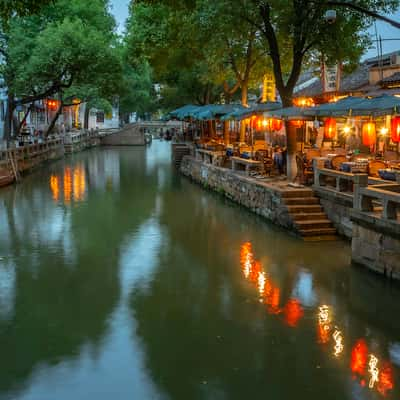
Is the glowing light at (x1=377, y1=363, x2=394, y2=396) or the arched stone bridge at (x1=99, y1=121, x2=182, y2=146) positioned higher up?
the arched stone bridge at (x1=99, y1=121, x2=182, y2=146)

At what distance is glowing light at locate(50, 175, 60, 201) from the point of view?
22067 mm

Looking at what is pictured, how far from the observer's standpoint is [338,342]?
8.07 m

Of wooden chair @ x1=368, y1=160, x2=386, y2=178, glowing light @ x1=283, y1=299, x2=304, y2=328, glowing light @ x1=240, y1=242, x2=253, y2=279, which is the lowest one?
glowing light @ x1=283, y1=299, x2=304, y2=328

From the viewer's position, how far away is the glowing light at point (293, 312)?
8.84 meters

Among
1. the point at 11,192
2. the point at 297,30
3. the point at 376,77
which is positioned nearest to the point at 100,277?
the point at 297,30

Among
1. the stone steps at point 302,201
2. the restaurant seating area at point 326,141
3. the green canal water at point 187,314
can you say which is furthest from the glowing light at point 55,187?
Result: the stone steps at point 302,201

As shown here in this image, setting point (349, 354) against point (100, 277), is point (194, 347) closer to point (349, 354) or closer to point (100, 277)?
point (349, 354)

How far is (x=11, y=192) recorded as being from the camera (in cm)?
2294

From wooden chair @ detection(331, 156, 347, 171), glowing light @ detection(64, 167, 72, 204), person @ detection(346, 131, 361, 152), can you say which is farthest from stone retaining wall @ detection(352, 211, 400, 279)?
glowing light @ detection(64, 167, 72, 204)

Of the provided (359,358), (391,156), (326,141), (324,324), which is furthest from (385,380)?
(326,141)

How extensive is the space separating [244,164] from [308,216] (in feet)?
23.2

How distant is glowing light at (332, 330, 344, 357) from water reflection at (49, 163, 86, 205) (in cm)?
1410

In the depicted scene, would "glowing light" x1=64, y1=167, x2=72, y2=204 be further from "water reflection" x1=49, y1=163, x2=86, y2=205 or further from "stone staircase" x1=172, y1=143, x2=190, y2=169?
"stone staircase" x1=172, y1=143, x2=190, y2=169

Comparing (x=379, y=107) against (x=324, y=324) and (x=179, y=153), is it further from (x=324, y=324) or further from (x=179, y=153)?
(x=179, y=153)
